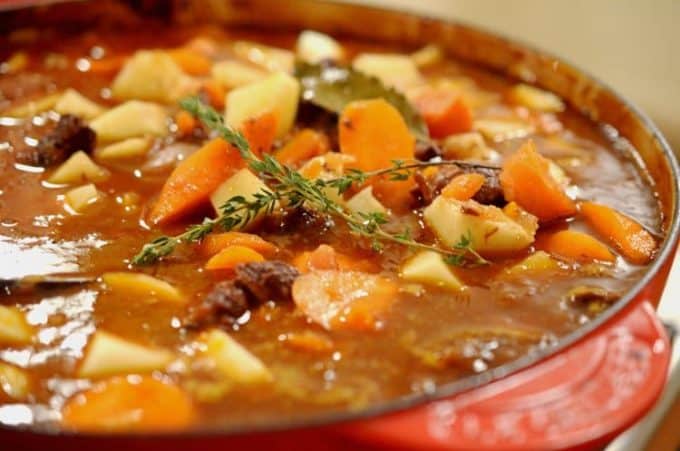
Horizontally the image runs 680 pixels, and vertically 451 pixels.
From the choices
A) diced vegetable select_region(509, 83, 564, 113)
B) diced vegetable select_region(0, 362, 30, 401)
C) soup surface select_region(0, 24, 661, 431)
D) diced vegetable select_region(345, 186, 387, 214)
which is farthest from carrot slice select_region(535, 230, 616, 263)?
diced vegetable select_region(0, 362, 30, 401)

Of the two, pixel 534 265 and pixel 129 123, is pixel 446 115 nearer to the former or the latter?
pixel 534 265

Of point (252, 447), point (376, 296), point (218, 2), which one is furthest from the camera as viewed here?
point (218, 2)

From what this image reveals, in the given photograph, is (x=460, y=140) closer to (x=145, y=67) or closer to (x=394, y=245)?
(x=394, y=245)

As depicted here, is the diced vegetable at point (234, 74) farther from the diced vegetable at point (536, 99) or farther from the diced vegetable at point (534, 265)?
the diced vegetable at point (534, 265)

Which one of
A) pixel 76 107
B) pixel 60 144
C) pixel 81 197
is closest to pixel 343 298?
pixel 81 197

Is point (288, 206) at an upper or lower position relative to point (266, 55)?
upper

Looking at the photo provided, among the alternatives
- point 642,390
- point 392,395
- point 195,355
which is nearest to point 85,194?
point 195,355
